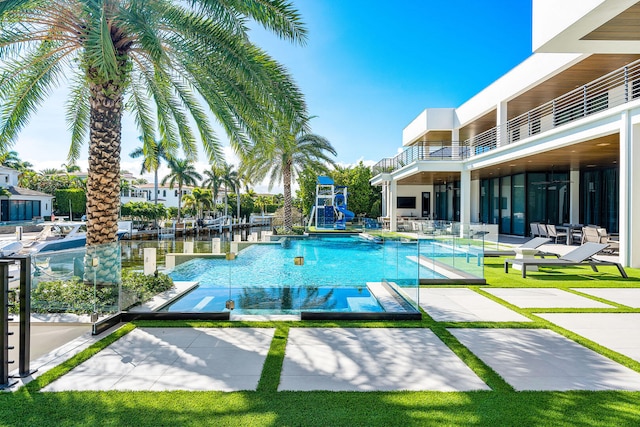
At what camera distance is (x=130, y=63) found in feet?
23.5

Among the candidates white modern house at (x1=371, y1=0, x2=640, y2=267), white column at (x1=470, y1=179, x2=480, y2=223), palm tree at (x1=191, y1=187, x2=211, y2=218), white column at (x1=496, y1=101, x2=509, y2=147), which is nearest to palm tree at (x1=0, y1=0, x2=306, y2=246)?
white modern house at (x1=371, y1=0, x2=640, y2=267)

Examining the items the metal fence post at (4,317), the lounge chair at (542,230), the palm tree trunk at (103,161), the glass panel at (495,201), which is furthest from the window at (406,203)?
the metal fence post at (4,317)

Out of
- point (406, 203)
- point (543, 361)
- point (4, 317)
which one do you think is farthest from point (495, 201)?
point (4, 317)

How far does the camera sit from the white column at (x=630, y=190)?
1047cm

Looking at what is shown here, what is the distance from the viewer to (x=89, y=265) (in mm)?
5906

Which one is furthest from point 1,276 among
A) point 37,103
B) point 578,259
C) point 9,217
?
point 9,217

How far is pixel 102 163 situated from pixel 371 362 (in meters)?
5.70

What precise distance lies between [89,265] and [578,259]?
11.1 metres

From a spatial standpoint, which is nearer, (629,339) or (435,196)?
(629,339)

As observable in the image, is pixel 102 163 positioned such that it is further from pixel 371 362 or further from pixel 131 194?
pixel 131 194

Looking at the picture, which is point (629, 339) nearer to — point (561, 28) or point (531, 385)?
point (531, 385)

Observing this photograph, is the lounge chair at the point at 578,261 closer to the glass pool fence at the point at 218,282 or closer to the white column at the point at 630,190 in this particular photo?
the glass pool fence at the point at 218,282

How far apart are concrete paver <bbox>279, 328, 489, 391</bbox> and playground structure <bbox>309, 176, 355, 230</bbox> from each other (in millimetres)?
21373

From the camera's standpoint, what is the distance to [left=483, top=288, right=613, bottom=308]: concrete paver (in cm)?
687
